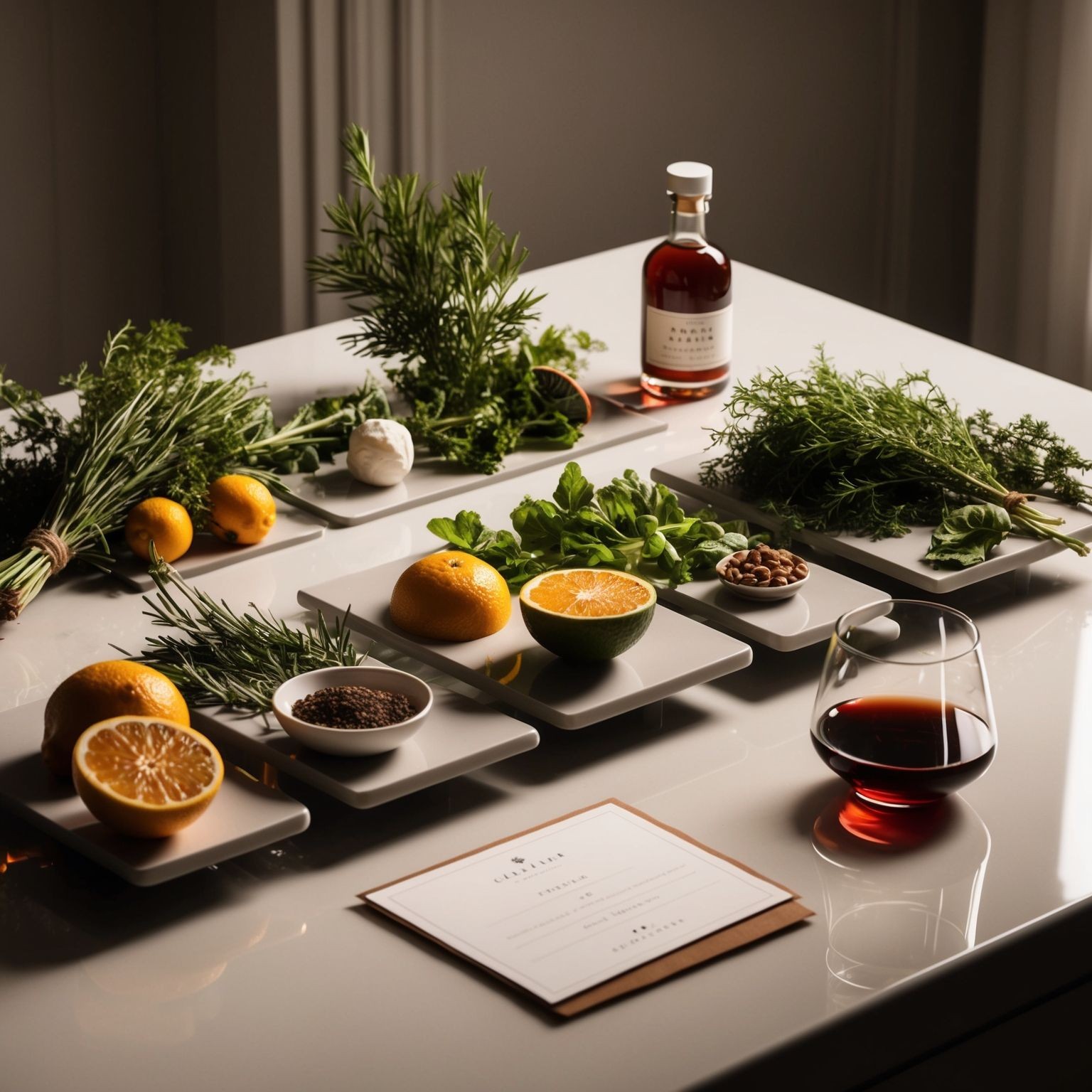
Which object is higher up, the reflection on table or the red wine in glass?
the red wine in glass

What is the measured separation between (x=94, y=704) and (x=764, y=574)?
1.86ft

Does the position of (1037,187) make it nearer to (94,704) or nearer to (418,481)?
(418,481)

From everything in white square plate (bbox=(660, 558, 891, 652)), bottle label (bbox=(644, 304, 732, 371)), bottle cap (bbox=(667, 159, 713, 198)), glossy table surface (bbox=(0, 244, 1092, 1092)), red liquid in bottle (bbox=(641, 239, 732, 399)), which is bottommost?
glossy table surface (bbox=(0, 244, 1092, 1092))

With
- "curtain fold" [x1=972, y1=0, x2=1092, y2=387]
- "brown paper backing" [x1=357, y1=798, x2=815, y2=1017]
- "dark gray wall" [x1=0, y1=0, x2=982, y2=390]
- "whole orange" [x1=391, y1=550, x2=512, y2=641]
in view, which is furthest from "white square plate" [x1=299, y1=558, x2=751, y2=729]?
"curtain fold" [x1=972, y1=0, x2=1092, y2=387]

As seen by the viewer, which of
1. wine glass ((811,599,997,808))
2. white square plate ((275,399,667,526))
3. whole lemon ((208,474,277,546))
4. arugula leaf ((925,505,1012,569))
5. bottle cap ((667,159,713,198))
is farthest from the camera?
bottle cap ((667,159,713,198))

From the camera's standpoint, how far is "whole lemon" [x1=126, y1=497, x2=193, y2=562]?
154cm

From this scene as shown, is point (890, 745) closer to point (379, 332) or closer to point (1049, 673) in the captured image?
point (1049, 673)

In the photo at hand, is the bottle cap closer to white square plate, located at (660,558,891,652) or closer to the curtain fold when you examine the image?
white square plate, located at (660,558,891,652)

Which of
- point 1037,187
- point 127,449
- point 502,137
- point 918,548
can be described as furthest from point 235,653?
point 1037,187

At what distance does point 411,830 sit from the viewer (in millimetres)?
1173

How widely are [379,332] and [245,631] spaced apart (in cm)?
67

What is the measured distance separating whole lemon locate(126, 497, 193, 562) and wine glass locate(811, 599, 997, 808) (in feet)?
2.18

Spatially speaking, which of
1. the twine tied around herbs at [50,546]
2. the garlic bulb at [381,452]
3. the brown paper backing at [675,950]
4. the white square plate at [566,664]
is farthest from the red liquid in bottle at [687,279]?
the brown paper backing at [675,950]

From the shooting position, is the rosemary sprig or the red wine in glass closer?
the red wine in glass
